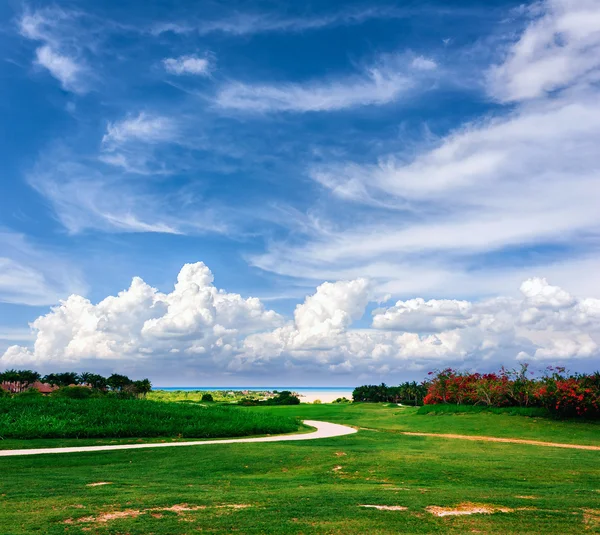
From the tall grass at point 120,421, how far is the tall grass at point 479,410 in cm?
1629

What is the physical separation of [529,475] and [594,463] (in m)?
5.70

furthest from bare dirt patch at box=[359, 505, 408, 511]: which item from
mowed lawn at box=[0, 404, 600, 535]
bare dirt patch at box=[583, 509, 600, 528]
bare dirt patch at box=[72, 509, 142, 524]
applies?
bare dirt patch at box=[72, 509, 142, 524]

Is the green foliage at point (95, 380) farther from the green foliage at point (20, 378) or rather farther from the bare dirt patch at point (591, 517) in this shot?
the bare dirt patch at point (591, 517)

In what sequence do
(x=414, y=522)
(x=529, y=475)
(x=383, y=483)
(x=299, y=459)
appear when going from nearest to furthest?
(x=414, y=522)
(x=383, y=483)
(x=529, y=475)
(x=299, y=459)

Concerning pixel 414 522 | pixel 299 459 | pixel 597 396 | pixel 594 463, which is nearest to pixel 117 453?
pixel 299 459

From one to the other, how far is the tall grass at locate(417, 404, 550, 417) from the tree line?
43.9m

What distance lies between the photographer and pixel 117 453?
80.5 ft

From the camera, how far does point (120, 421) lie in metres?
33.7

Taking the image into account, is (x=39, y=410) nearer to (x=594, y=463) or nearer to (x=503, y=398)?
(x=594, y=463)

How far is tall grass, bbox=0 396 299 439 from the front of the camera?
31.2 meters

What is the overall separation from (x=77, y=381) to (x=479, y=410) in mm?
58969

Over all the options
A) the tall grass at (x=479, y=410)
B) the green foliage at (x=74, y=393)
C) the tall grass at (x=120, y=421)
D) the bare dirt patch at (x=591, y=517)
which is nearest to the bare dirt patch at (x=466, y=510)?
the bare dirt patch at (x=591, y=517)

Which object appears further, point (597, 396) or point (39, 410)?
point (597, 396)

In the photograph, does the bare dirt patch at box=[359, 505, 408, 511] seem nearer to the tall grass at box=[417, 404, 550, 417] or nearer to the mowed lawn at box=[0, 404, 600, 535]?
the mowed lawn at box=[0, 404, 600, 535]
